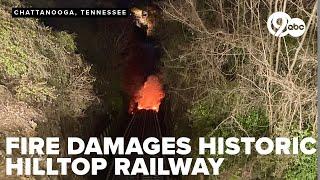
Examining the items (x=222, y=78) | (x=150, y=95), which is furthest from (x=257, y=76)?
(x=150, y=95)

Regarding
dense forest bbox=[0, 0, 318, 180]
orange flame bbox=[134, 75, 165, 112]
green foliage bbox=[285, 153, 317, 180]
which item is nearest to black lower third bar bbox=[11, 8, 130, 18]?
dense forest bbox=[0, 0, 318, 180]

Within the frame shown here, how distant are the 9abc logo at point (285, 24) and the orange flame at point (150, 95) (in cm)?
1595

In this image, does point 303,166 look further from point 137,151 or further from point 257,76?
point 137,151

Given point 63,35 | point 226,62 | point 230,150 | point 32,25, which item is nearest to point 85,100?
point 63,35

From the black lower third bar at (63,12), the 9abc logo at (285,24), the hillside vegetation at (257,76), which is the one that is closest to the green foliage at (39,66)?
the black lower third bar at (63,12)

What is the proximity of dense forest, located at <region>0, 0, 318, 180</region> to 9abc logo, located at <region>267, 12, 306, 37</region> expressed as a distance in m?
0.13

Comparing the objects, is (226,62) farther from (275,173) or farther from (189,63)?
(275,173)

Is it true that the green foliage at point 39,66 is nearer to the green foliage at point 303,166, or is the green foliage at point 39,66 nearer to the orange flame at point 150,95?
the green foliage at point 303,166

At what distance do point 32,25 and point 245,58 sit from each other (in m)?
3.43

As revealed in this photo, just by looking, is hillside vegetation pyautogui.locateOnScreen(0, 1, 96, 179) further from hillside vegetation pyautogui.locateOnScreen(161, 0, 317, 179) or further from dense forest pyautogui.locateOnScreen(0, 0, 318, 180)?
hillside vegetation pyautogui.locateOnScreen(161, 0, 317, 179)

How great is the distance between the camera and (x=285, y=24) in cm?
589

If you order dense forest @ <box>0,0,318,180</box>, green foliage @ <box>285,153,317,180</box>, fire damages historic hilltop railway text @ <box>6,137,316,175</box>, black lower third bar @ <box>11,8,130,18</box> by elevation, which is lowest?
green foliage @ <box>285,153,317,180</box>

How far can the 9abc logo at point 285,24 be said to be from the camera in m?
5.86

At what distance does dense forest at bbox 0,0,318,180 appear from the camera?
6191 millimetres
